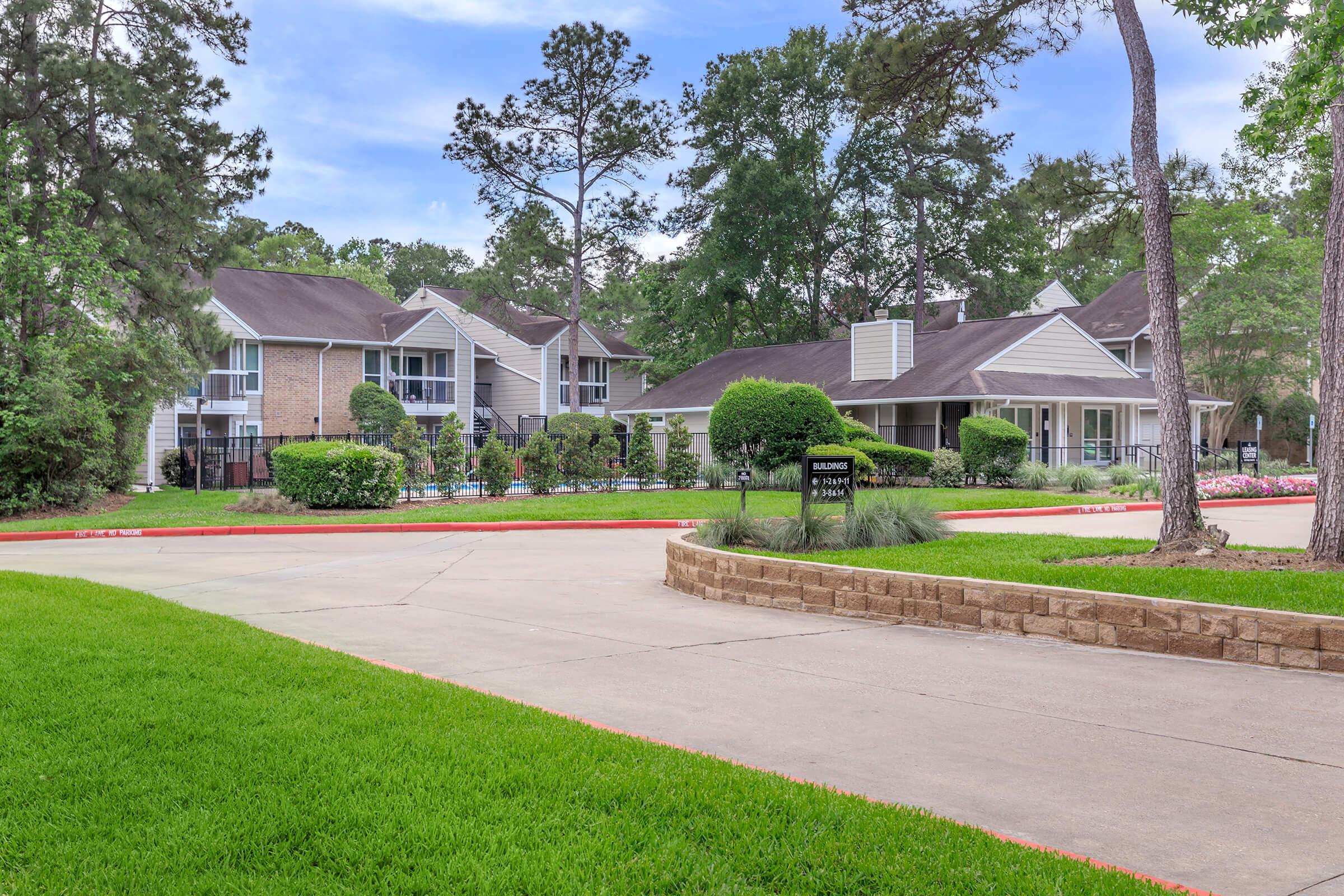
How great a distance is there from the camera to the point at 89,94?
2631 cm

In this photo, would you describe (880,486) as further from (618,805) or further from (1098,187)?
(618,805)

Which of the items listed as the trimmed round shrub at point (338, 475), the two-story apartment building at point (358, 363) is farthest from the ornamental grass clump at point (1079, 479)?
the two-story apartment building at point (358, 363)

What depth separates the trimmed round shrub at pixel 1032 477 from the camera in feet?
94.7

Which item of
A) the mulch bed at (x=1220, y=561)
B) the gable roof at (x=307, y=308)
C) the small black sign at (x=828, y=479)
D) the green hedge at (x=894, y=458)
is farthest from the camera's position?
the gable roof at (x=307, y=308)

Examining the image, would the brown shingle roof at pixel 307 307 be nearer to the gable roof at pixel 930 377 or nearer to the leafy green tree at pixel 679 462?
the gable roof at pixel 930 377

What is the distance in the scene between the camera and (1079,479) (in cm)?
2802

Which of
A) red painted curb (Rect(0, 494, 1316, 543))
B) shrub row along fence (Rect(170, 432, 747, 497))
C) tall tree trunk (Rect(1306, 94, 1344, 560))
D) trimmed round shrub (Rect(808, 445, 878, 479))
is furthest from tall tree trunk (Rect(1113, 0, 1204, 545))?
shrub row along fence (Rect(170, 432, 747, 497))

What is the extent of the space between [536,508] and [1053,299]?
147 ft

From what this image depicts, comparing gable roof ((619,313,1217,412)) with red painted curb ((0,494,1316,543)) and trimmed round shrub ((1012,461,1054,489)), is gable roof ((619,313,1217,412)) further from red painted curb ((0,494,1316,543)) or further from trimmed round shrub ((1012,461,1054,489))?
red painted curb ((0,494,1316,543))

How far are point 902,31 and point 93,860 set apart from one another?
15058 mm

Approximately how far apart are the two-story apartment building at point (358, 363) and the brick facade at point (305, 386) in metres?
0.04

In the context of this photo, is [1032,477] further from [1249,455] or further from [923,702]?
[923,702]

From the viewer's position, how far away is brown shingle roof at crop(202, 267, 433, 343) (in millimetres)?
41719

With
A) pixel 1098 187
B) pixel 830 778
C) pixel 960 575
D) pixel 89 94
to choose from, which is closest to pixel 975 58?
pixel 1098 187
